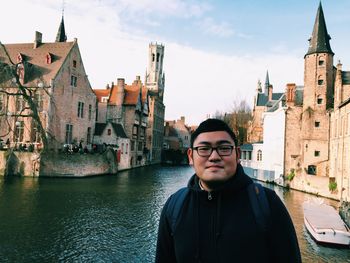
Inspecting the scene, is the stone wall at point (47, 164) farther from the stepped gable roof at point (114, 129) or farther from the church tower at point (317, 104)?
the church tower at point (317, 104)

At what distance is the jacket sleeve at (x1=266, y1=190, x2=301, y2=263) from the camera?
2145 mm

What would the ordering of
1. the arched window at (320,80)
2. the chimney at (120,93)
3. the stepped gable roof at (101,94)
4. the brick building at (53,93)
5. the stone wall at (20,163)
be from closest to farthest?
1. the stone wall at (20,163)
2. the arched window at (320,80)
3. the brick building at (53,93)
4. the chimney at (120,93)
5. the stepped gable roof at (101,94)

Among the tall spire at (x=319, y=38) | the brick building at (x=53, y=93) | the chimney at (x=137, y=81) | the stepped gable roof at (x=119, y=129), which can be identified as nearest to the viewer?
the tall spire at (x=319, y=38)

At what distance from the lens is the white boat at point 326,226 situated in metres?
12.9

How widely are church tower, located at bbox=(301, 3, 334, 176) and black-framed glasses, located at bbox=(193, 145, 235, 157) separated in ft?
96.5

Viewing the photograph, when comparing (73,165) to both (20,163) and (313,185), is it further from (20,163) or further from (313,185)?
(313,185)

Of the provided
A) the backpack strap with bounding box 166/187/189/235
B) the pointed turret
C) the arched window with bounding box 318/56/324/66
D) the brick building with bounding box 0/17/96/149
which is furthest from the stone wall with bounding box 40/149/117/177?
the backpack strap with bounding box 166/187/189/235

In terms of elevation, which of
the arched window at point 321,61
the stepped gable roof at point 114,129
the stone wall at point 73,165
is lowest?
the stone wall at point 73,165

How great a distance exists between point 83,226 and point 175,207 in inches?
503

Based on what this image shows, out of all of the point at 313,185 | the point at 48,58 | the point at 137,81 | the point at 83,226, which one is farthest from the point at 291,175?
the point at 137,81

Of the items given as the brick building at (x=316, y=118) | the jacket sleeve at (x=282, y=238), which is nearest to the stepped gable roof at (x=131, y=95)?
the brick building at (x=316, y=118)

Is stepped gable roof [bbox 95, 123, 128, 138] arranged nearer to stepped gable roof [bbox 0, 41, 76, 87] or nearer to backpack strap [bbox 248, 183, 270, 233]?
stepped gable roof [bbox 0, 41, 76, 87]

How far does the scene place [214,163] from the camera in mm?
2346

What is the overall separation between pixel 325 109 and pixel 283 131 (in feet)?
14.4
